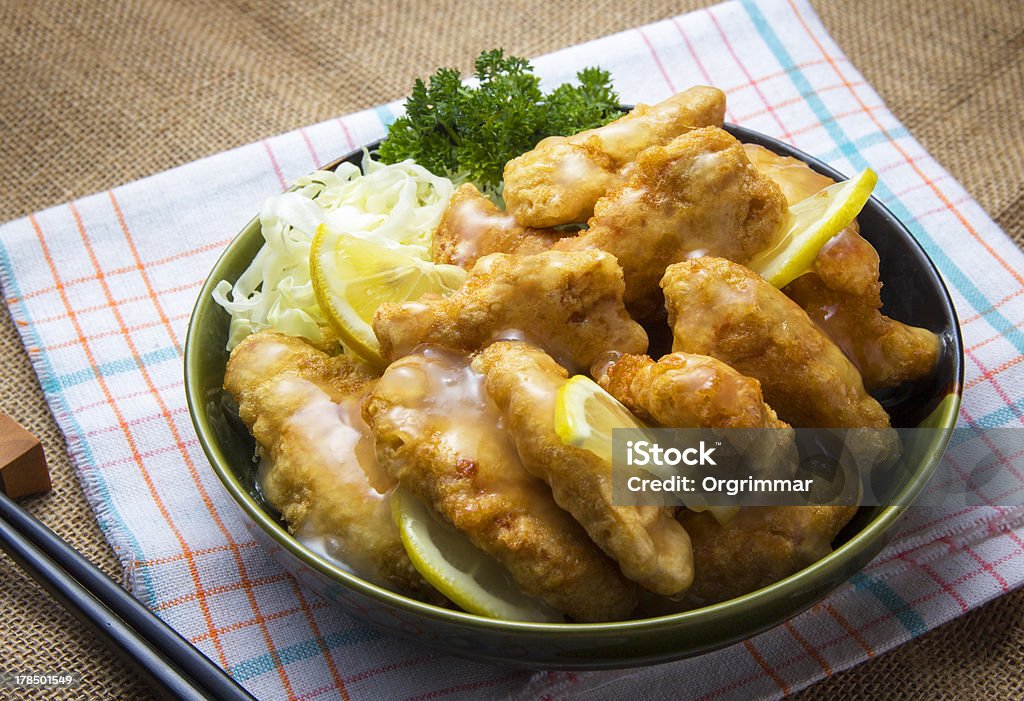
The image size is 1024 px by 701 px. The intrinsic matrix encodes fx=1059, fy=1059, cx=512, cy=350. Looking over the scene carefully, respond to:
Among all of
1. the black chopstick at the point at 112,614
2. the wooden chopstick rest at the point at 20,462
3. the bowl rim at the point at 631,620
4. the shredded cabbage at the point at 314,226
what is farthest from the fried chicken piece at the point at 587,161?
the wooden chopstick rest at the point at 20,462

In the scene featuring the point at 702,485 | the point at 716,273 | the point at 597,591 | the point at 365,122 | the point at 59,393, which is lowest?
the point at 59,393

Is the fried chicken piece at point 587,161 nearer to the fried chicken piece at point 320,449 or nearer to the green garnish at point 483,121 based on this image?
the green garnish at point 483,121

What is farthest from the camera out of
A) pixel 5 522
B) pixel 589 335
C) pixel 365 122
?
pixel 365 122

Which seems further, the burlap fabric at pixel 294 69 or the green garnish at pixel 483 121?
the burlap fabric at pixel 294 69

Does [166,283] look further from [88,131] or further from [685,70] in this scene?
[685,70]

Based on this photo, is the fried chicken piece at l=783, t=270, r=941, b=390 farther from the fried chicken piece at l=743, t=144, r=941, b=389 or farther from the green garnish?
the green garnish

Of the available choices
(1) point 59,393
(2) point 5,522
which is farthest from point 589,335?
(1) point 59,393
